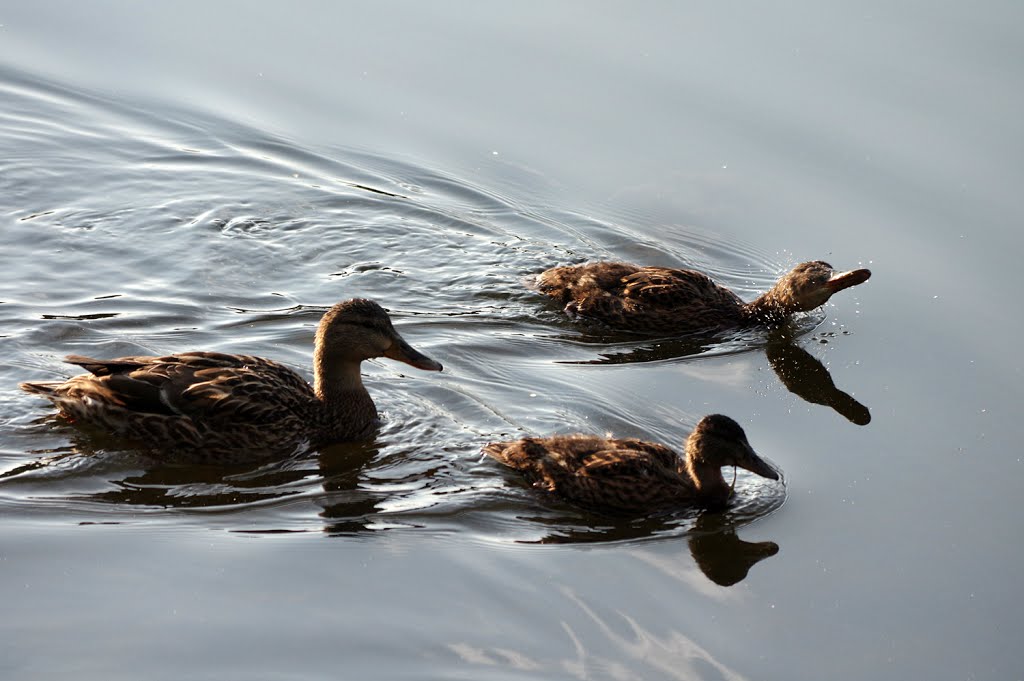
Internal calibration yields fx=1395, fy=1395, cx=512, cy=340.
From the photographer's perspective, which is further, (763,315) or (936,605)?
(763,315)

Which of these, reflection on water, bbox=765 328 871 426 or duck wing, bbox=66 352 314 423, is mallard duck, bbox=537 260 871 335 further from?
duck wing, bbox=66 352 314 423

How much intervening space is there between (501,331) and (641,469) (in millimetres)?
2602

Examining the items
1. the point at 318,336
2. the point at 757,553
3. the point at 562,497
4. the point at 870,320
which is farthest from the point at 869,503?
the point at 318,336

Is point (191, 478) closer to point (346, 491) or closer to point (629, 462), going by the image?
point (346, 491)

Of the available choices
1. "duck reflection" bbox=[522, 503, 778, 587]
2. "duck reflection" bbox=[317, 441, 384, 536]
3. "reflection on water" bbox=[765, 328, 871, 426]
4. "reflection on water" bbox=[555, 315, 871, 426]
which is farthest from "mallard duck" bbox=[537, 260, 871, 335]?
"duck reflection" bbox=[522, 503, 778, 587]

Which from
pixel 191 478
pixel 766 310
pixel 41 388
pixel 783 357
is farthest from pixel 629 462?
pixel 41 388

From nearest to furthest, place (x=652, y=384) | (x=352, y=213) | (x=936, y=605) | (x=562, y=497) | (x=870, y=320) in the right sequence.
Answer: (x=936, y=605), (x=562, y=497), (x=652, y=384), (x=870, y=320), (x=352, y=213)

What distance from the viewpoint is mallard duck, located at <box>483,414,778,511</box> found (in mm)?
7820

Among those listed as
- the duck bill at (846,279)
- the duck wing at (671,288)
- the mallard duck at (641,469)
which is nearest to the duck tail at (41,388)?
the mallard duck at (641,469)

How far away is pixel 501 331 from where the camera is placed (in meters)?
10.2

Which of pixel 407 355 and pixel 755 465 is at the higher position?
pixel 755 465

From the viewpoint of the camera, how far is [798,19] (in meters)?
14.0

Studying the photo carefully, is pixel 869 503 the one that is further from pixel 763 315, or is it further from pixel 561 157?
pixel 561 157

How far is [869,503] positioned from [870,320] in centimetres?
280
